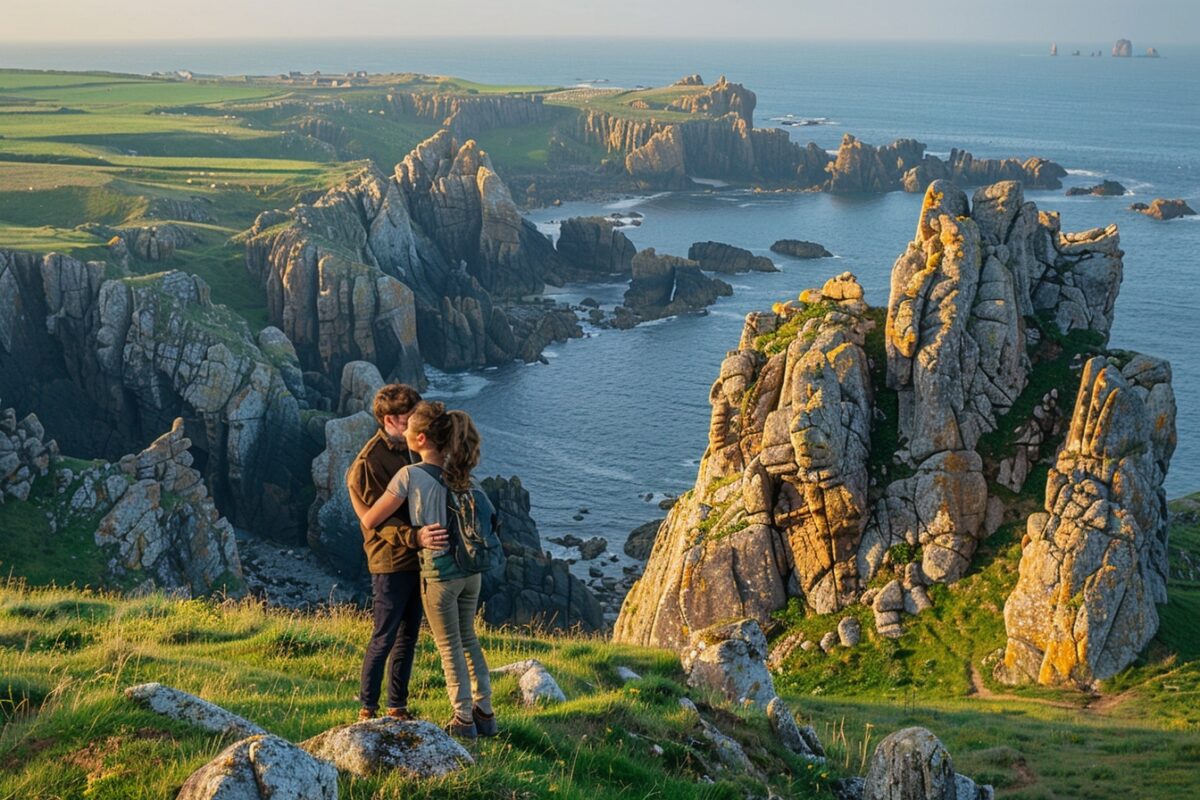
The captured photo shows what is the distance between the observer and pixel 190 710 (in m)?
12.8

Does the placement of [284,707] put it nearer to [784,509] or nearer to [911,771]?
[911,771]

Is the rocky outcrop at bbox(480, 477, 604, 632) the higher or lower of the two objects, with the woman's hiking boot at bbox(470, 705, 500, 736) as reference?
lower

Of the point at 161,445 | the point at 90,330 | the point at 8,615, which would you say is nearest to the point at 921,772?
the point at 8,615

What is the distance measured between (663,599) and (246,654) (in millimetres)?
27388

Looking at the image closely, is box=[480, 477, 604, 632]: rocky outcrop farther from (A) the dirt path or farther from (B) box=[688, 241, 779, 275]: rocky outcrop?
(B) box=[688, 241, 779, 275]: rocky outcrop

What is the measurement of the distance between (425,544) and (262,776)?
3.99 m

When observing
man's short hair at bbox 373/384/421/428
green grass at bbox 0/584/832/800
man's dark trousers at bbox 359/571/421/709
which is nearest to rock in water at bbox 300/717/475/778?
green grass at bbox 0/584/832/800

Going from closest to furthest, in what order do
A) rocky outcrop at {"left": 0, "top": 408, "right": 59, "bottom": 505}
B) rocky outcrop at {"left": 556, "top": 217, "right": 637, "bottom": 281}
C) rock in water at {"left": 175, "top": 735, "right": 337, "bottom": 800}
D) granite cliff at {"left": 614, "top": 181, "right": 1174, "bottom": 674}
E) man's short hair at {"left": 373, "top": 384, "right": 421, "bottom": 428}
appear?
1. rock in water at {"left": 175, "top": 735, "right": 337, "bottom": 800}
2. man's short hair at {"left": 373, "top": 384, "right": 421, "bottom": 428}
3. granite cliff at {"left": 614, "top": 181, "right": 1174, "bottom": 674}
4. rocky outcrop at {"left": 0, "top": 408, "right": 59, "bottom": 505}
5. rocky outcrop at {"left": 556, "top": 217, "right": 637, "bottom": 281}

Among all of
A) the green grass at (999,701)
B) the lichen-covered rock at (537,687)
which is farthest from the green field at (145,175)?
the lichen-covered rock at (537,687)

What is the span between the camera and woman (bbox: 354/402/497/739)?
44.2 ft

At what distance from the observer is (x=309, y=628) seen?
69.7 ft

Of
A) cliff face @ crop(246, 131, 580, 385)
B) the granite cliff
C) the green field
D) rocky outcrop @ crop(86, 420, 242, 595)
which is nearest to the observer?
the granite cliff

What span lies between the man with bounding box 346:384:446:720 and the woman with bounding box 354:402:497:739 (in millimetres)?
248

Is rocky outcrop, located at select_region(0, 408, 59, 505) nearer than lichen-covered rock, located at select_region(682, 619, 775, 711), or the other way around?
lichen-covered rock, located at select_region(682, 619, 775, 711)
